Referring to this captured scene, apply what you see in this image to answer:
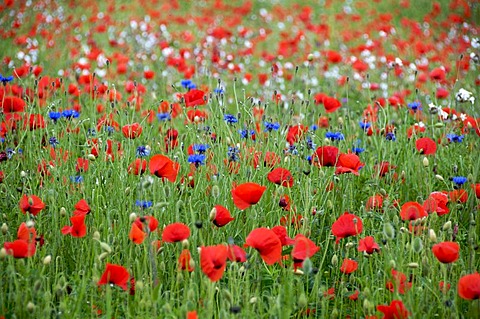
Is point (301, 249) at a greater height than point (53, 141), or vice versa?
point (301, 249)

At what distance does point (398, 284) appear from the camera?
1988mm

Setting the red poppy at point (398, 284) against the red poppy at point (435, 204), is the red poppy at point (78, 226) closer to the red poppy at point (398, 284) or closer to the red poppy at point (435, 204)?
the red poppy at point (398, 284)

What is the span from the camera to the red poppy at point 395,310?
6.21 ft

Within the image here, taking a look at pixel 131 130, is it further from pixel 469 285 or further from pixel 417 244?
pixel 469 285

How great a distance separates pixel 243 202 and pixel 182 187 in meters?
0.50

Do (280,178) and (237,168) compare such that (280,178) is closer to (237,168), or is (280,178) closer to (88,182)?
(237,168)

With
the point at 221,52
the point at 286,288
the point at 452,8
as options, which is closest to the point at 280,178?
the point at 286,288

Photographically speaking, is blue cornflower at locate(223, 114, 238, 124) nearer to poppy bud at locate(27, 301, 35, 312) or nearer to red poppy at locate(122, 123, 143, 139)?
red poppy at locate(122, 123, 143, 139)

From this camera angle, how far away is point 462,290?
6.11 ft

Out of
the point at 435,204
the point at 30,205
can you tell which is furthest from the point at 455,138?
the point at 30,205

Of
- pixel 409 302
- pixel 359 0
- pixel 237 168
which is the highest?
pixel 409 302

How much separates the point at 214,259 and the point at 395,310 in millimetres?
581

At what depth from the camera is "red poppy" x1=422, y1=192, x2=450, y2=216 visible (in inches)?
94.5

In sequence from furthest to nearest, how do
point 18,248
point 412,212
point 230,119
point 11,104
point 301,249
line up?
point 230,119, point 11,104, point 412,212, point 301,249, point 18,248
